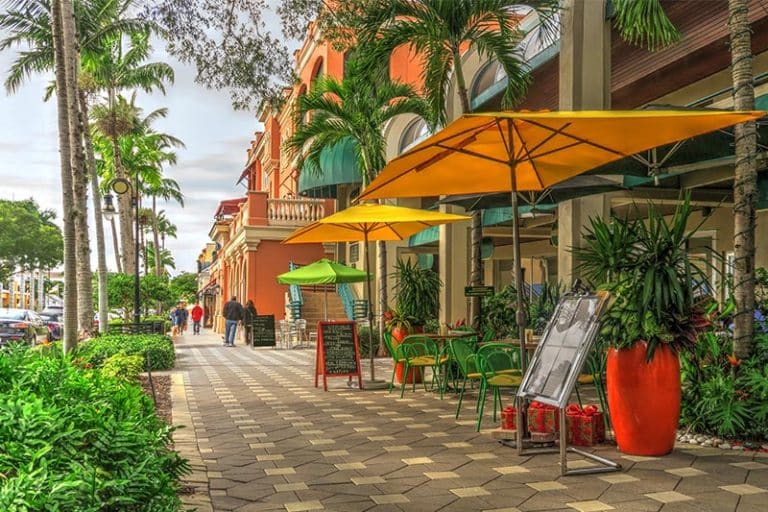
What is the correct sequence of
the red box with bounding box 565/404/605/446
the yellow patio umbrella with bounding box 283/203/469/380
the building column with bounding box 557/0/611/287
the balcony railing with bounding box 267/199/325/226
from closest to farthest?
the red box with bounding box 565/404/605/446
the yellow patio umbrella with bounding box 283/203/469/380
the building column with bounding box 557/0/611/287
the balcony railing with bounding box 267/199/325/226

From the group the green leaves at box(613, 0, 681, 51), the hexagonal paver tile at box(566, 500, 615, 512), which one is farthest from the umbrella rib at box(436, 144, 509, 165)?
the hexagonal paver tile at box(566, 500, 615, 512)

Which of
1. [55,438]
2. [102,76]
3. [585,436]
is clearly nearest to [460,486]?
[585,436]

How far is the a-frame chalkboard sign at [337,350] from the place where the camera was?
34.5 feet

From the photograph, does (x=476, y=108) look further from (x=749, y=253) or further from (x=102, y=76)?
(x=102, y=76)

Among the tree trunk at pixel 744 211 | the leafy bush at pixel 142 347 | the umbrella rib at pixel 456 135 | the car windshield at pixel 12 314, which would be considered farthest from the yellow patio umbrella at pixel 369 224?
the car windshield at pixel 12 314

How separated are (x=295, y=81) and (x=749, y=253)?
21.4 ft

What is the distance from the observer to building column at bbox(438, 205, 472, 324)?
16.3 metres

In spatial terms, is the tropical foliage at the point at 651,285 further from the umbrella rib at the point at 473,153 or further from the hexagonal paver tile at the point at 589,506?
the hexagonal paver tile at the point at 589,506

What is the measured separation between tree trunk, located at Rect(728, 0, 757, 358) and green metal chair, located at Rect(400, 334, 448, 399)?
369 cm

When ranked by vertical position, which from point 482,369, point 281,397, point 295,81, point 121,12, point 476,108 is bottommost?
point 281,397

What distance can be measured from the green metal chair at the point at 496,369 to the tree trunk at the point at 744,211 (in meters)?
1.94

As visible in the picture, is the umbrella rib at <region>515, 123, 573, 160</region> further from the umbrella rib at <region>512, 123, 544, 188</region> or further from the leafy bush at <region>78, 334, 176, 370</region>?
the leafy bush at <region>78, 334, 176, 370</region>

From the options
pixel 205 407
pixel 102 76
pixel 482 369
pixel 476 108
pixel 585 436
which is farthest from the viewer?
pixel 102 76

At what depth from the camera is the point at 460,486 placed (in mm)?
4949
